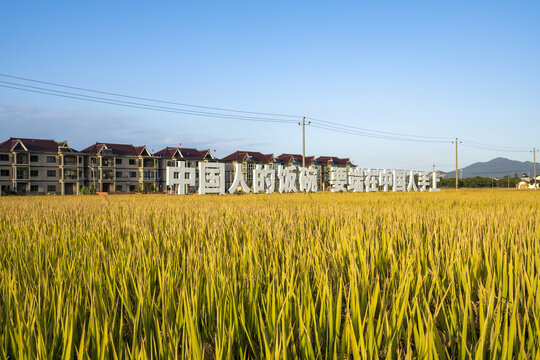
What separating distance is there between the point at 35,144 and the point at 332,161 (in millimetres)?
50240

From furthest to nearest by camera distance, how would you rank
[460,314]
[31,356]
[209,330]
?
[209,330] < [460,314] < [31,356]

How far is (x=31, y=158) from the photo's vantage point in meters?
46.0

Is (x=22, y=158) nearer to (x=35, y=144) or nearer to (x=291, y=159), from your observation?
(x=35, y=144)

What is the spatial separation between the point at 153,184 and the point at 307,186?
36.4 metres

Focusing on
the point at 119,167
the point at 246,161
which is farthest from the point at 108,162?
the point at 246,161

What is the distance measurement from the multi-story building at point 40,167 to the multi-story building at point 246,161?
72.5 feet

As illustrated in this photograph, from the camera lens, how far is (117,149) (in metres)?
53.4

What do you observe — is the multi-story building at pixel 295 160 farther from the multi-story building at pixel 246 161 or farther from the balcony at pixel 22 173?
the balcony at pixel 22 173

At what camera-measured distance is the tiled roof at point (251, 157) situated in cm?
6378

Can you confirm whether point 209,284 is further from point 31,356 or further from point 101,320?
point 31,356

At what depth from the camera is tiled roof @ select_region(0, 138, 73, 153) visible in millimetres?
45284

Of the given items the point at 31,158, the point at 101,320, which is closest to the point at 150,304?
the point at 101,320

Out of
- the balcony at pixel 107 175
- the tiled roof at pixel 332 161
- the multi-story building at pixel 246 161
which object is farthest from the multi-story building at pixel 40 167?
the tiled roof at pixel 332 161

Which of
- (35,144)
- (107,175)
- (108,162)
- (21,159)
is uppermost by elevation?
(35,144)
